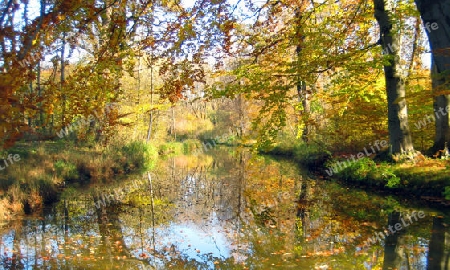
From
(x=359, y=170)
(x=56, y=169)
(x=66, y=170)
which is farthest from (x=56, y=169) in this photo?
(x=359, y=170)

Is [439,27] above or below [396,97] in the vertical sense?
below

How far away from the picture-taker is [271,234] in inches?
265

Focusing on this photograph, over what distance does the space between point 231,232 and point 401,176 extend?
5.69 metres

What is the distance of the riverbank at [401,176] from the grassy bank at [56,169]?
31.4 feet

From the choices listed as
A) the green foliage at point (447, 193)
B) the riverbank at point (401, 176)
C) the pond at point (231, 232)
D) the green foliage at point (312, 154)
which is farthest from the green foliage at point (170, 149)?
the green foliage at point (447, 193)

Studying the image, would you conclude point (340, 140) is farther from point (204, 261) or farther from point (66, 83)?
point (66, 83)

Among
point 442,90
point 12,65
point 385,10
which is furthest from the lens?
point 385,10

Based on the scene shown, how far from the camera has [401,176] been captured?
9.61 m

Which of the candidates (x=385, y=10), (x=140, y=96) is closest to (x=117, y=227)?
(x=385, y=10)

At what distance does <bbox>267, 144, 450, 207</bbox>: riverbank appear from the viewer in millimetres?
8637

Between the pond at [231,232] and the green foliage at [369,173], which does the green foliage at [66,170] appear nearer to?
the pond at [231,232]

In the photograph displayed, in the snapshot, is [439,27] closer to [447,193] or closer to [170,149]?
[447,193]

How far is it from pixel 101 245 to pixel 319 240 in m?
4.12

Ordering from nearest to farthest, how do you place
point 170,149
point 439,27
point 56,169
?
point 439,27, point 56,169, point 170,149
